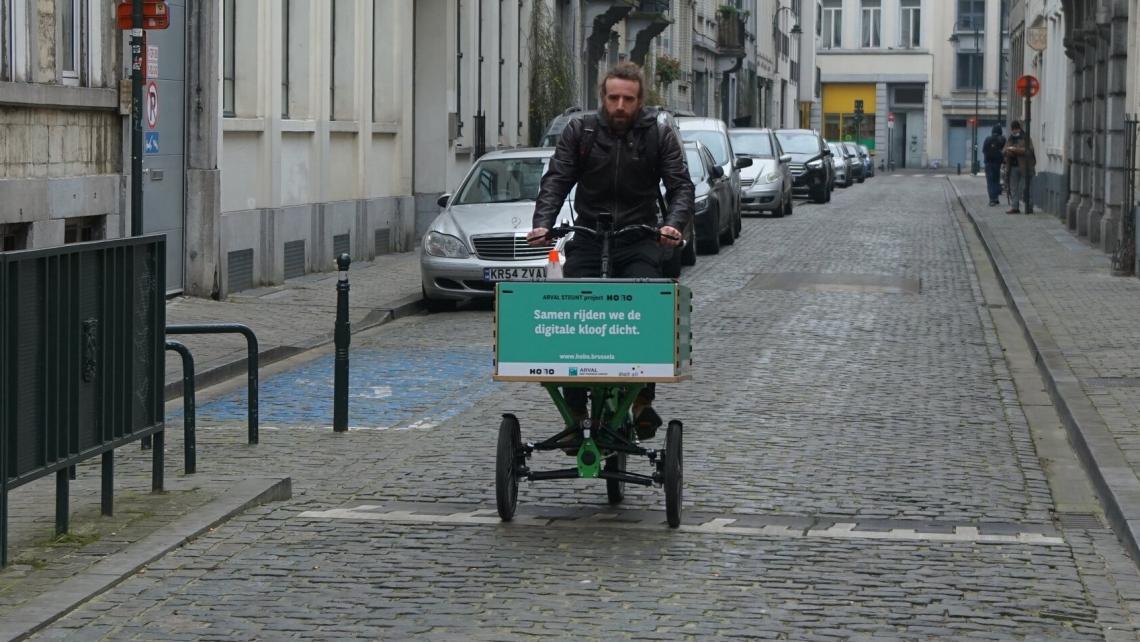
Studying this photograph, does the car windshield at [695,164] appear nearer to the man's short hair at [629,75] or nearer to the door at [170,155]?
the door at [170,155]

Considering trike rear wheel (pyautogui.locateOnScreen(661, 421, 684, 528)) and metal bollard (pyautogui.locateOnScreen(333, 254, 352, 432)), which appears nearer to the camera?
trike rear wheel (pyautogui.locateOnScreen(661, 421, 684, 528))

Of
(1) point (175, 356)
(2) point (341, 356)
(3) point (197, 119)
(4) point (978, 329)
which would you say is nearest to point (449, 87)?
(3) point (197, 119)

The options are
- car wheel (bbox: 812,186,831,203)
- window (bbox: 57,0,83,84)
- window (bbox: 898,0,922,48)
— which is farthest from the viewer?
window (bbox: 898,0,922,48)

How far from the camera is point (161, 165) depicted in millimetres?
18016

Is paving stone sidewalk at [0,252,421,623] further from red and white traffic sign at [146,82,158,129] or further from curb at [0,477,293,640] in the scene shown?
red and white traffic sign at [146,82,158,129]

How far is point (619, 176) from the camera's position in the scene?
323 inches

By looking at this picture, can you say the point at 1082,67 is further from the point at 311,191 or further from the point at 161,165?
the point at 161,165

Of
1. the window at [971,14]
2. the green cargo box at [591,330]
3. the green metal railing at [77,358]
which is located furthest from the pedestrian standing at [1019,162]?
the window at [971,14]

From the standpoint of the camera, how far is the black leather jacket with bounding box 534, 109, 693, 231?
8.18 metres

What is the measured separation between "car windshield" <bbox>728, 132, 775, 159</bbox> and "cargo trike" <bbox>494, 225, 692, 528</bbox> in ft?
98.1

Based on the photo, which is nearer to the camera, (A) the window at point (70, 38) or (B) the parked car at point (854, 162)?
(A) the window at point (70, 38)

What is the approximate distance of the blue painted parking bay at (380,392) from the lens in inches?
449

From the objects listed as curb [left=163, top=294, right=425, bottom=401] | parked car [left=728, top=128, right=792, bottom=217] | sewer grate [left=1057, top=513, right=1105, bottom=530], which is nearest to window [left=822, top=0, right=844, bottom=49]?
parked car [left=728, top=128, right=792, bottom=217]

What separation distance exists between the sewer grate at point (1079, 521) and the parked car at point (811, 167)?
37.0 m
